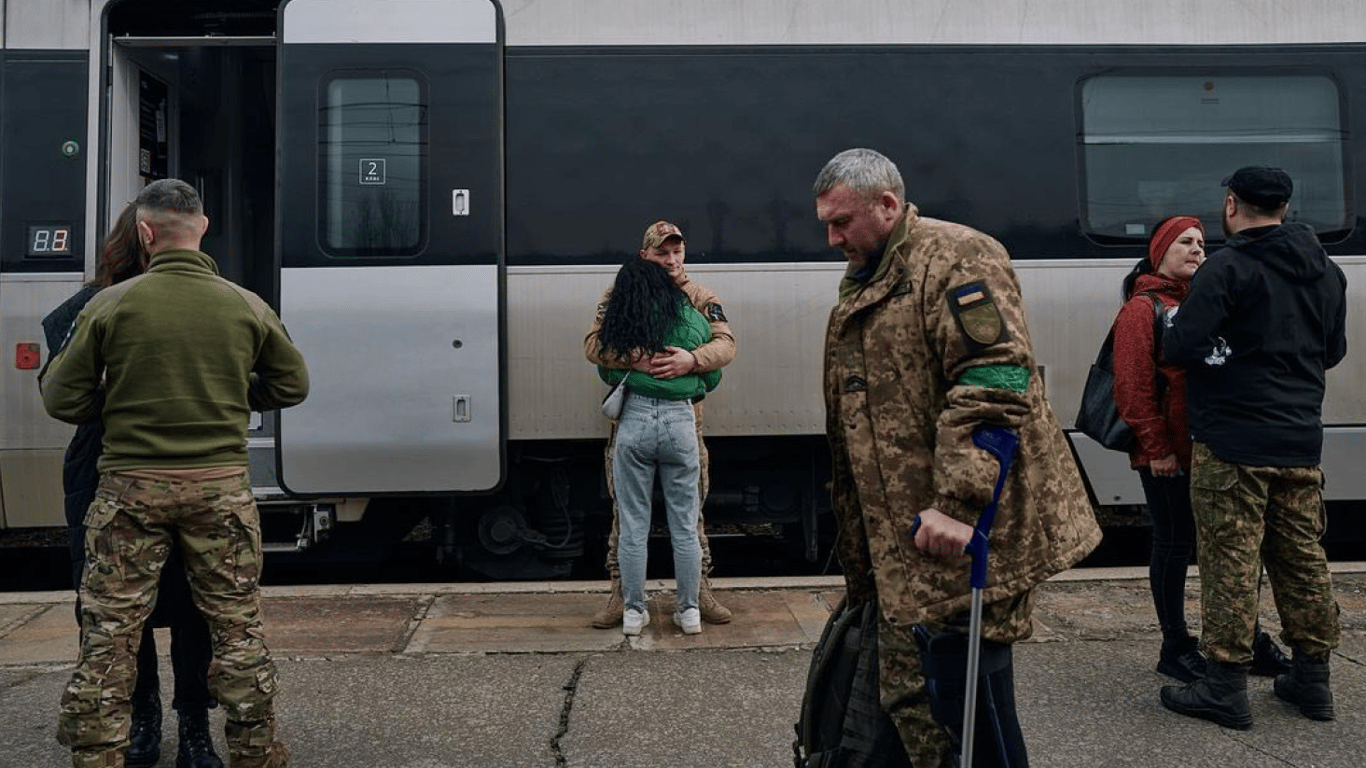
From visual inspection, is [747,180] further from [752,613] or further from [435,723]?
[435,723]

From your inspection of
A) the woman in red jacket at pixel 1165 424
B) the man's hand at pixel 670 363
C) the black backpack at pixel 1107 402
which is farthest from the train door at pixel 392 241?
the woman in red jacket at pixel 1165 424

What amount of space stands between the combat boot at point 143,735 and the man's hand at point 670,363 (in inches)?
85.2

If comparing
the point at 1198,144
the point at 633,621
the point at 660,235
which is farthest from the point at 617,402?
the point at 1198,144

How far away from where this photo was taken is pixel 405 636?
16.5ft

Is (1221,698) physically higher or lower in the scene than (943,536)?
lower

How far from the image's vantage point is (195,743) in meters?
3.69

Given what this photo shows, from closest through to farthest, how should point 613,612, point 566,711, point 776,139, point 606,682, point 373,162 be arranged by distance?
point 566,711
point 606,682
point 613,612
point 373,162
point 776,139

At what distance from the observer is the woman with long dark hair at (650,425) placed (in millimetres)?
4875

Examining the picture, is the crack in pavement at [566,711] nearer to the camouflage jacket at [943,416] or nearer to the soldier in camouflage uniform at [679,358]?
the soldier in camouflage uniform at [679,358]

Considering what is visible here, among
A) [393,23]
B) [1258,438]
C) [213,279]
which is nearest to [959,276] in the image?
[1258,438]

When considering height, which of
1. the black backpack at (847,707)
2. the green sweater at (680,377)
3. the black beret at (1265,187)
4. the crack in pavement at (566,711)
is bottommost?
the crack in pavement at (566,711)

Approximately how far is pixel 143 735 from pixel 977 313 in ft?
9.68

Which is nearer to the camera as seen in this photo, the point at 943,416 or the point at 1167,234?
the point at 943,416

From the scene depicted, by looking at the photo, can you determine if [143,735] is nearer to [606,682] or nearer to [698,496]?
[606,682]
